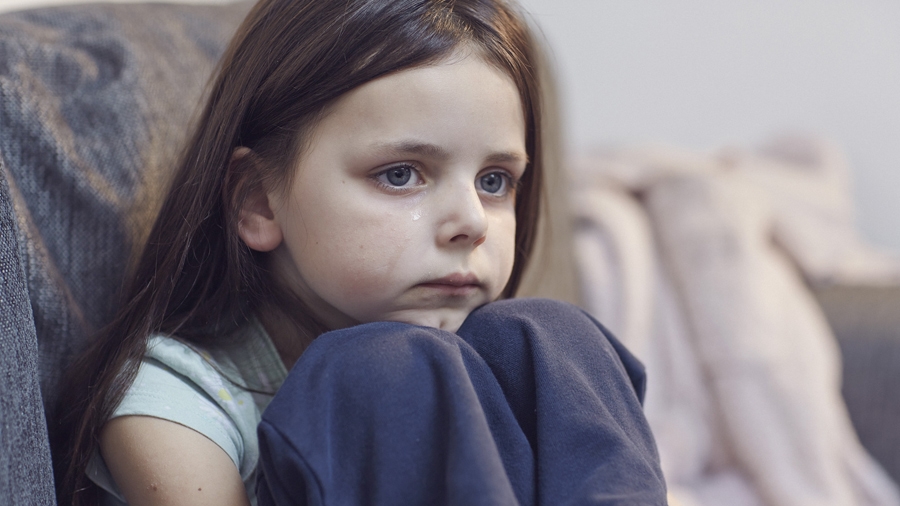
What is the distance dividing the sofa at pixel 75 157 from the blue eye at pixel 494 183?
1.13 ft

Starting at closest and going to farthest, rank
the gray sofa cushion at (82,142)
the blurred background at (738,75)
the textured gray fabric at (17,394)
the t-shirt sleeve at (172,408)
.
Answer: the textured gray fabric at (17,394)
the t-shirt sleeve at (172,408)
the gray sofa cushion at (82,142)
the blurred background at (738,75)

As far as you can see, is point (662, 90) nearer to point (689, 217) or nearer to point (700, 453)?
point (689, 217)

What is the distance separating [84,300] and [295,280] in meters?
0.21

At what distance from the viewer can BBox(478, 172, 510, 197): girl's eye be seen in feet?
1.99

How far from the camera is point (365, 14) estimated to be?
1.83 ft

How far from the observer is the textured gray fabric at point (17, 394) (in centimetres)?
41

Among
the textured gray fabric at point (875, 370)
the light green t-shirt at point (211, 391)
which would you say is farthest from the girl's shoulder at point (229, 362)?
the textured gray fabric at point (875, 370)

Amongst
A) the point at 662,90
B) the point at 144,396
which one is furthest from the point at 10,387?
the point at 662,90

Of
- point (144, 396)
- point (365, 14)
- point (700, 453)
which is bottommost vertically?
point (700, 453)

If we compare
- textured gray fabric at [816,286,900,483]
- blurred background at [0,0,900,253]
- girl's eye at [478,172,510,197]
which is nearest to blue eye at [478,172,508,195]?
girl's eye at [478,172,510,197]

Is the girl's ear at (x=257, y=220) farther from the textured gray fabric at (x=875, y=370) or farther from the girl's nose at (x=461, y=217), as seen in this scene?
the textured gray fabric at (x=875, y=370)

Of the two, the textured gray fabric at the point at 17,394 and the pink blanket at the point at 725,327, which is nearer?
the textured gray fabric at the point at 17,394

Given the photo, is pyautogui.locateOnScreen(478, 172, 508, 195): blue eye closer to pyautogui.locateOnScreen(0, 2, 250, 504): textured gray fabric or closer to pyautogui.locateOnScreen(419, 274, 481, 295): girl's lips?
pyautogui.locateOnScreen(419, 274, 481, 295): girl's lips

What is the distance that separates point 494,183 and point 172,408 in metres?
0.31
